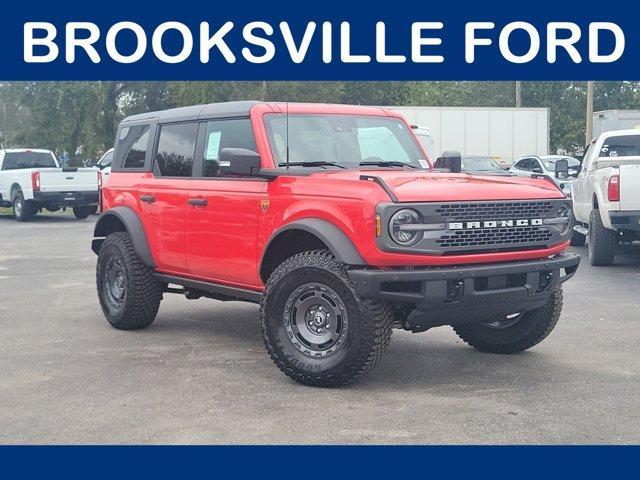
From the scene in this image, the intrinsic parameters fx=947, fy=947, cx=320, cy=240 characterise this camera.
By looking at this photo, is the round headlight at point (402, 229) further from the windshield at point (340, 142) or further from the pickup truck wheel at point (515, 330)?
the pickup truck wheel at point (515, 330)

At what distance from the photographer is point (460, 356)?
24.5 feet

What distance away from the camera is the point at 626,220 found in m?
12.7

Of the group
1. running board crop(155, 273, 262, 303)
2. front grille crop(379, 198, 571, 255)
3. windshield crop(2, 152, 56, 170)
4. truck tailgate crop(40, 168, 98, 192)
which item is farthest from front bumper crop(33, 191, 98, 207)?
front grille crop(379, 198, 571, 255)

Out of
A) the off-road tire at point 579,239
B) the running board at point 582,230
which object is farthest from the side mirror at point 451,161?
the off-road tire at point 579,239

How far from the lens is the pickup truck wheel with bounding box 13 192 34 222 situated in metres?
25.2

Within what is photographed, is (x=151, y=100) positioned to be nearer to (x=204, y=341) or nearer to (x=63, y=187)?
(x=63, y=187)

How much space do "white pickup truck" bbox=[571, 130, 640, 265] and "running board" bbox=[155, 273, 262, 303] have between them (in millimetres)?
6864

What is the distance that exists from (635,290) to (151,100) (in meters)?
44.4

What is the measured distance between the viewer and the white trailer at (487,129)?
104ft

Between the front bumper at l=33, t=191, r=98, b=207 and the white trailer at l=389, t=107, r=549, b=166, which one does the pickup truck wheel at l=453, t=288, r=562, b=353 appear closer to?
the front bumper at l=33, t=191, r=98, b=207

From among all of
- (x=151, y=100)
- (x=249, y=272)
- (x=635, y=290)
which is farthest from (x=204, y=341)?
(x=151, y=100)

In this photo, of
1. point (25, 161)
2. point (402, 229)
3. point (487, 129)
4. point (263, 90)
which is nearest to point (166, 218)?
point (402, 229)

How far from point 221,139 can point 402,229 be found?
2.29 meters

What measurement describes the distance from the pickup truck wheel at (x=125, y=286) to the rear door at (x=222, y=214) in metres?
0.79
